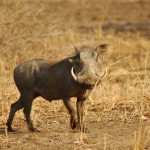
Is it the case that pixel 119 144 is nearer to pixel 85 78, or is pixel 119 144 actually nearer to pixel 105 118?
pixel 85 78

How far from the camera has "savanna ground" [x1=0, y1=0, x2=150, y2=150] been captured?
704 centimetres

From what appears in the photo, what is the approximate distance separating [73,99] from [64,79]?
2357mm

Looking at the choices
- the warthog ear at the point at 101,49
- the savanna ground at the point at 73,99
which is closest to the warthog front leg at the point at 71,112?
the savanna ground at the point at 73,99

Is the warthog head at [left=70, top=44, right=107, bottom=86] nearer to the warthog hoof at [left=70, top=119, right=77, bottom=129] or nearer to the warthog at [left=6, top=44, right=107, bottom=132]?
the warthog at [left=6, top=44, right=107, bottom=132]

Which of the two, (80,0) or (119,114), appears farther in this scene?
(80,0)

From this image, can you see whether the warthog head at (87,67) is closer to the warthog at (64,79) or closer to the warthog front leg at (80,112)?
the warthog at (64,79)

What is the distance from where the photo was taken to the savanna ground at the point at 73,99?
704 centimetres

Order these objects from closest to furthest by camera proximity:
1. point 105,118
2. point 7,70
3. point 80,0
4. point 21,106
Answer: point 21,106 < point 105,118 < point 7,70 < point 80,0

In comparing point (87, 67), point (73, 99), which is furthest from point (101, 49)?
point (73, 99)

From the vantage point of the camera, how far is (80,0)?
26.9m

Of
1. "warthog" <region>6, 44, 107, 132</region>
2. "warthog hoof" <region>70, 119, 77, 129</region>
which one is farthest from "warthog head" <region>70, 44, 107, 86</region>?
"warthog hoof" <region>70, 119, 77, 129</region>

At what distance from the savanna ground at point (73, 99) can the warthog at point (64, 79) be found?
12.6 inches

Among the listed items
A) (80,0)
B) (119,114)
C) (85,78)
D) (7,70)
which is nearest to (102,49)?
(85,78)

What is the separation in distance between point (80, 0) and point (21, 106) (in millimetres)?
19415
